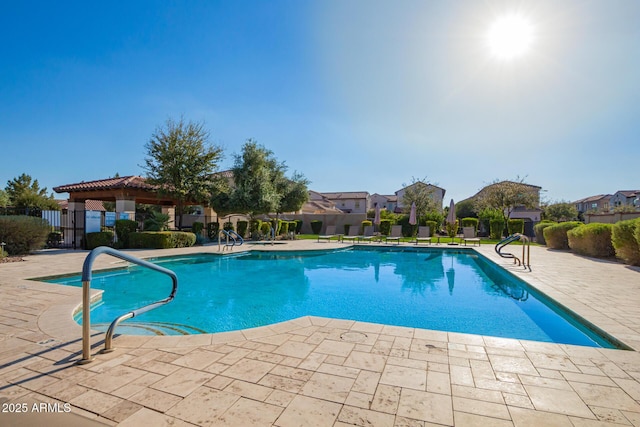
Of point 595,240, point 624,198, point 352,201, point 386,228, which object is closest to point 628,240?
point 595,240

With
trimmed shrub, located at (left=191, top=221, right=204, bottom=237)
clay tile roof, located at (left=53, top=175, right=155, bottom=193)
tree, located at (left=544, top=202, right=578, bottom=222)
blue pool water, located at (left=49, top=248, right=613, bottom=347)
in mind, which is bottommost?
blue pool water, located at (left=49, top=248, right=613, bottom=347)

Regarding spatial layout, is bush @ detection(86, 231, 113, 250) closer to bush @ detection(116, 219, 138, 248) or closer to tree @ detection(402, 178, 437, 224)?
bush @ detection(116, 219, 138, 248)

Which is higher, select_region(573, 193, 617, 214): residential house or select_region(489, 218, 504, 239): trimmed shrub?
select_region(573, 193, 617, 214): residential house

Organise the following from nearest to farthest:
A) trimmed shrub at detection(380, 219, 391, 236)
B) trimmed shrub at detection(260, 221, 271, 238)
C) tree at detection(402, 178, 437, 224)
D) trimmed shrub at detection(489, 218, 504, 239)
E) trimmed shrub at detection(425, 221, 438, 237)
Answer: trimmed shrub at detection(260, 221, 271, 238)
trimmed shrub at detection(489, 218, 504, 239)
trimmed shrub at detection(425, 221, 438, 237)
trimmed shrub at detection(380, 219, 391, 236)
tree at detection(402, 178, 437, 224)

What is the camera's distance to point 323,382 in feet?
8.79

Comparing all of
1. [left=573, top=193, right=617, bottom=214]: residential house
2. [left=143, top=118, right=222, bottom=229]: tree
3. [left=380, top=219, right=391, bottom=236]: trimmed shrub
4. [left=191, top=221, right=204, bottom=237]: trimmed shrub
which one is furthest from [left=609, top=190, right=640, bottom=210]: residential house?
[left=143, top=118, right=222, bottom=229]: tree

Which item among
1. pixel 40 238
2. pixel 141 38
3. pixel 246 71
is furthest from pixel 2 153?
pixel 246 71

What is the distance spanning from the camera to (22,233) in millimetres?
11336

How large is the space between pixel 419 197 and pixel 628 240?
19881 millimetres

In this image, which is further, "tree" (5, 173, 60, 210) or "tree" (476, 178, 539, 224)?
"tree" (5, 173, 60, 210)

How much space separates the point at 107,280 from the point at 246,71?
794 centimetres

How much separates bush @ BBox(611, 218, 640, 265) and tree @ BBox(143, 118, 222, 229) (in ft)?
56.2

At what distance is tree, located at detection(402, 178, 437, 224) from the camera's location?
29464 millimetres

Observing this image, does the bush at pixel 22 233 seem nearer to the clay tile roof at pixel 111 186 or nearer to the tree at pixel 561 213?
the clay tile roof at pixel 111 186
